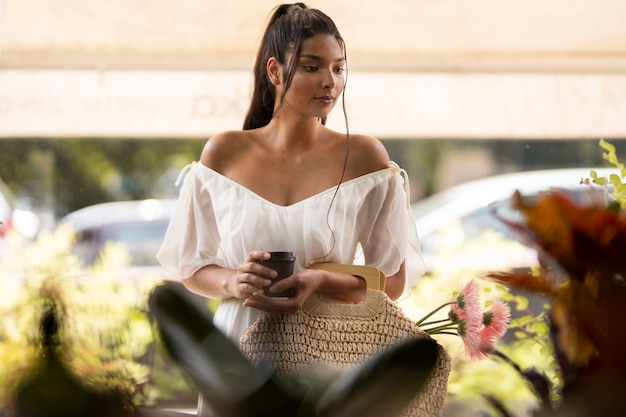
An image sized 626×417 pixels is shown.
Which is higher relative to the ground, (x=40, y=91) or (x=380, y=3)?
(x=380, y=3)

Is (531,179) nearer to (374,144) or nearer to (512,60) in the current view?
(512,60)

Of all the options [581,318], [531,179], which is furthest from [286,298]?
[531,179]

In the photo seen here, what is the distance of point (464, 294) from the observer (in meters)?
1.01

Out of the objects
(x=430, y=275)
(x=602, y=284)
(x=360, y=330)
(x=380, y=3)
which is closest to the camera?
(x=602, y=284)

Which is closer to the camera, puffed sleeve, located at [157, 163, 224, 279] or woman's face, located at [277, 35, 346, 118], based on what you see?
woman's face, located at [277, 35, 346, 118]

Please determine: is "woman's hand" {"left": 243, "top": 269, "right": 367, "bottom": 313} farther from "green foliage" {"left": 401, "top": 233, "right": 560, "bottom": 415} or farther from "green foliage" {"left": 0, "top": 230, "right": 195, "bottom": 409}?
"green foliage" {"left": 0, "top": 230, "right": 195, "bottom": 409}

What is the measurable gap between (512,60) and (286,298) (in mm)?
1733

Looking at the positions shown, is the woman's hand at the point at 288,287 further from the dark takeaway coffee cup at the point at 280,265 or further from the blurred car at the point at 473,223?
the blurred car at the point at 473,223

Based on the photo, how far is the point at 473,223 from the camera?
3.75 m

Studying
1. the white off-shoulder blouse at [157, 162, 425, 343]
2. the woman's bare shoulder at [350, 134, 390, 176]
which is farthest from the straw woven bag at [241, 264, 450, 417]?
the woman's bare shoulder at [350, 134, 390, 176]

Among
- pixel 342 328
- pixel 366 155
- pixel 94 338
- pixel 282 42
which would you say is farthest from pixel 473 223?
pixel 94 338

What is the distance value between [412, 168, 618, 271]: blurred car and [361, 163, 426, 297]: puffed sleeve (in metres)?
1.27

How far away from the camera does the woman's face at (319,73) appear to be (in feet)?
3.93

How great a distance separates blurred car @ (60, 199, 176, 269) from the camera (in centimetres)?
289
